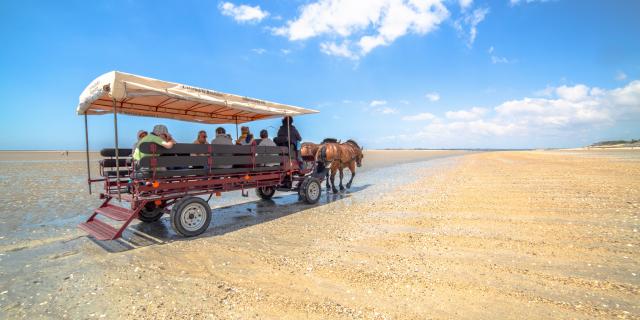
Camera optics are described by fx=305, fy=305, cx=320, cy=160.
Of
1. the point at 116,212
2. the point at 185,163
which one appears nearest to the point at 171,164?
the point at 185,163

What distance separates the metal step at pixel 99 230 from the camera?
533cm

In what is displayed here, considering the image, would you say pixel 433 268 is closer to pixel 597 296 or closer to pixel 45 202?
pixel 597 296

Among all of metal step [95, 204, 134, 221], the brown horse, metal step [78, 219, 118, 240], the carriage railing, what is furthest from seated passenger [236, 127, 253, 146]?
metal step [78, 219, 118, 240]

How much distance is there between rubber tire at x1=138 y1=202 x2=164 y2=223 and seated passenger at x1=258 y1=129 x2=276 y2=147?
3012 mm

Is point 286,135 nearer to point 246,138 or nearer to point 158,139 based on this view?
point 246,138

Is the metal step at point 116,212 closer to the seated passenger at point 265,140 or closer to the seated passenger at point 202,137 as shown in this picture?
the seated passenger at point 202,137

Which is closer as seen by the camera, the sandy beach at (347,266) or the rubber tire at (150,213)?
the sandy beach at (347,266)

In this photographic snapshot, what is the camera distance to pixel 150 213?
716 cm

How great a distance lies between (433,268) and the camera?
407 cm

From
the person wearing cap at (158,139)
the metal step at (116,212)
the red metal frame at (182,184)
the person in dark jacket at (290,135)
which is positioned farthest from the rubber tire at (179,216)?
the person in dark jacket at (290,135)

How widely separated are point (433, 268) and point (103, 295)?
4116mm

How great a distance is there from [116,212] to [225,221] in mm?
2270

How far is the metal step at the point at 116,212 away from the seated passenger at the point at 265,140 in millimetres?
3612

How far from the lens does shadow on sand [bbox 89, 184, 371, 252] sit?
5.76 m
